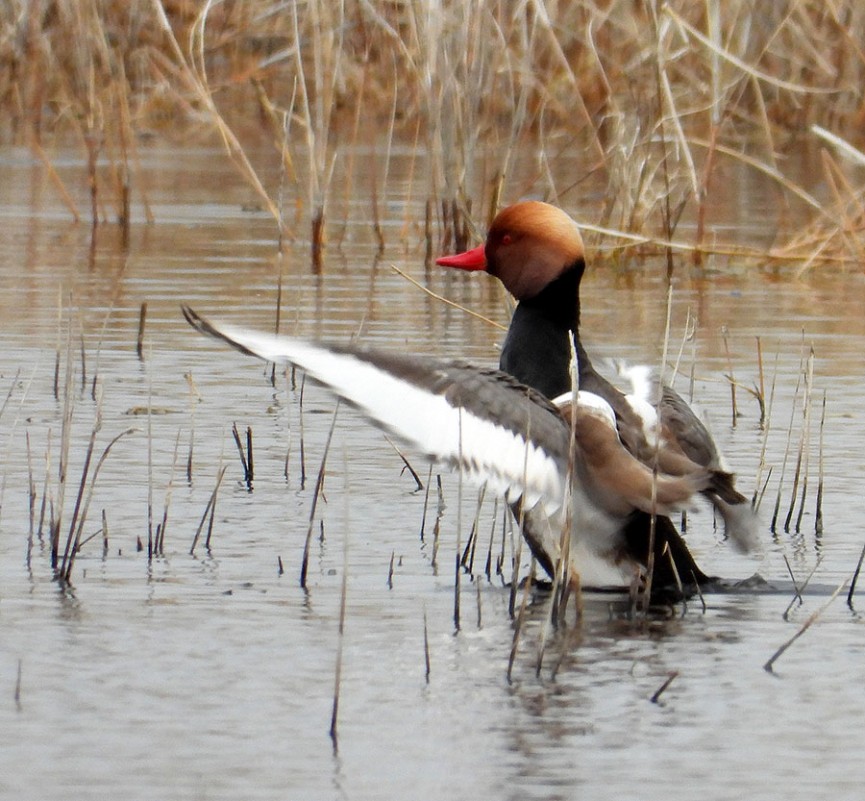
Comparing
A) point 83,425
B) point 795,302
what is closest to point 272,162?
point 795,302

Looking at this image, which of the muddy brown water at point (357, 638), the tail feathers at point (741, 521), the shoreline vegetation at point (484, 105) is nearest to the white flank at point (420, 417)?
the muddy brown water at point (357, 638)

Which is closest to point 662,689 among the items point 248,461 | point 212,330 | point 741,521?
point 741,521

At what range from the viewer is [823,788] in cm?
350

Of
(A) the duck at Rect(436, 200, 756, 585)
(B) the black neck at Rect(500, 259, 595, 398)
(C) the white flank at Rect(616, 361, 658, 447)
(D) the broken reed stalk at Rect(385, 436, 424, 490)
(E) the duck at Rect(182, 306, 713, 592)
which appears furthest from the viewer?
(D) the broken reed stalk at Rect(385, 436, 424, 490)

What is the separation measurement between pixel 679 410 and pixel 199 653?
153 centimetres

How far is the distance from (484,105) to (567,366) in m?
9.76

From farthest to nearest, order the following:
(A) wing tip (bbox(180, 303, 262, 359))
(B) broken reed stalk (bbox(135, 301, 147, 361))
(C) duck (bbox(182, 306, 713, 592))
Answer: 1. (B) broken reed stalk (bbox(135, 301, 147, 361))
2. (C) duck (bbox(182, 306, 713, 592))
3. (A) wing tip (bbox(180, 303, 262, 359))

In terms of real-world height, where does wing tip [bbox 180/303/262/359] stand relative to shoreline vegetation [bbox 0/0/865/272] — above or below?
below

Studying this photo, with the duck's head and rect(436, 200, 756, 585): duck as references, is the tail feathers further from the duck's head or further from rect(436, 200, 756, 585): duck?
the duck's head

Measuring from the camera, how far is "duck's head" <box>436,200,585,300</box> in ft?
18.0

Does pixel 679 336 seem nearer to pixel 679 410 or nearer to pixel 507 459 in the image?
pixel 679 410

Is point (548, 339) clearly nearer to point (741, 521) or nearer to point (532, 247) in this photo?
point (532, 247)

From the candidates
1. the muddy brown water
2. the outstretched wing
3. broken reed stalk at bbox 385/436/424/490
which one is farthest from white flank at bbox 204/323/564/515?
broken reed stalk at bbox 385/436/424/490

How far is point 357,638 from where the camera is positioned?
440 centimetres
